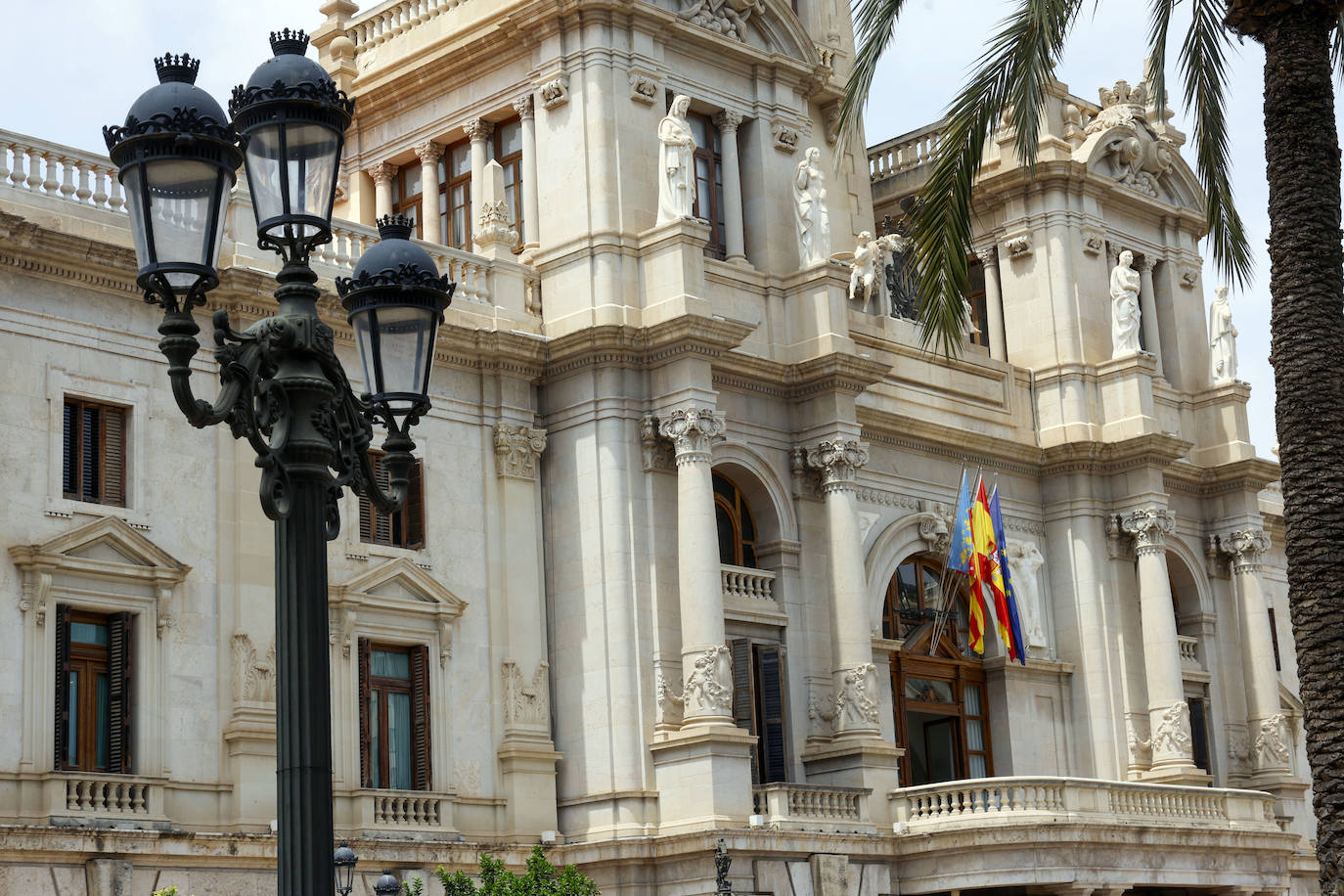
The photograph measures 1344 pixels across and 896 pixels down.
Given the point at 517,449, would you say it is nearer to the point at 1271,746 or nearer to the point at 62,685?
the point at 62,685

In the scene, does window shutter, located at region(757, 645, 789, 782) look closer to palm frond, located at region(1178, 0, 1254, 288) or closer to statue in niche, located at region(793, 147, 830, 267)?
statue in niche, located at region(793, 147, 830, 267)

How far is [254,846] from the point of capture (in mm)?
27188

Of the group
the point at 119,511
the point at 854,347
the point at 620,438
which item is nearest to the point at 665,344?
the point at 620,438

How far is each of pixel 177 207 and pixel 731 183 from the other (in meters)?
25.1

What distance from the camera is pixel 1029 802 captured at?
1291 inches

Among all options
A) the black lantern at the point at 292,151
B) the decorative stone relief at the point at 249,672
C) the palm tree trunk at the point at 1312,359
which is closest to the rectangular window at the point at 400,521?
the decorative stone relief at the point at 249,672

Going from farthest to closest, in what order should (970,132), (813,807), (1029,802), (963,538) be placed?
(963,538) < (1029,802) < (813,807) < (970,132)

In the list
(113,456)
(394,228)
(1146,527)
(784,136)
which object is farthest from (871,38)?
(1146,527)

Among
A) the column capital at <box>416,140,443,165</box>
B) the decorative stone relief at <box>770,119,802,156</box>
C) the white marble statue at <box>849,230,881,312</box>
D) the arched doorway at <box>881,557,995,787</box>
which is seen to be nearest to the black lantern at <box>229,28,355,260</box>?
the decorative stone relief at <box>770,119,802,156</box>

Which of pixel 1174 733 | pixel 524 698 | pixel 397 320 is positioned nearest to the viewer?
pixel 397 320

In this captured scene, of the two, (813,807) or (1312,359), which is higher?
(1312,359)

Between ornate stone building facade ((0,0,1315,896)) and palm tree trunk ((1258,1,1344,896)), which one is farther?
ornate stone building facade ((0,0,1315,896))

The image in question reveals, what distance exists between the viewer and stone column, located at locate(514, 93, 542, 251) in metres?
34.8

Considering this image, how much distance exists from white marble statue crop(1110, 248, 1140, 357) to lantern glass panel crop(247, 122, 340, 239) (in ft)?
101
